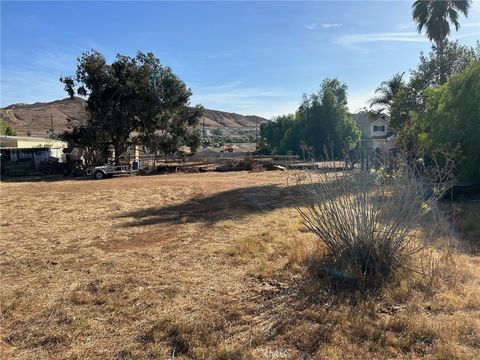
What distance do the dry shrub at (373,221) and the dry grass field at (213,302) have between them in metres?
0.33

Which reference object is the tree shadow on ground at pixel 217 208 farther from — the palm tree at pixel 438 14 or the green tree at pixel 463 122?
the palm tree at pixel 438 14

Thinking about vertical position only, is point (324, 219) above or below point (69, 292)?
above

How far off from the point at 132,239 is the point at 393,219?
17.8ft

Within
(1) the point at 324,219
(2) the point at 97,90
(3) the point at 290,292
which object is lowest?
(3) the point at 290,292

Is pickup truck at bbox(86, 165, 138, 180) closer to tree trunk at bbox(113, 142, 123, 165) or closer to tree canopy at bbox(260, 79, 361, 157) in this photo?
tree trunk at bbox(113, 142, 123, 165)

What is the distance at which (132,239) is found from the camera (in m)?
8.12

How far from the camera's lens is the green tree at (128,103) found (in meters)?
27.8

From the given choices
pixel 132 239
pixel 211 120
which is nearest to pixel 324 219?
pixel 132 239

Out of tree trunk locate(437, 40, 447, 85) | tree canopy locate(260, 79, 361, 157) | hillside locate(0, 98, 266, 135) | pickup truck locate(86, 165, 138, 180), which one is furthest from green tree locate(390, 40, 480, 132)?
hillside locate(0, 98, 266, 135)

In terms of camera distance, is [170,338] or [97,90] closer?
[170,338]

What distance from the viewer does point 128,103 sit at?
28359 mm

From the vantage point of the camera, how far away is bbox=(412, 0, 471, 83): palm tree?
24.3 metres

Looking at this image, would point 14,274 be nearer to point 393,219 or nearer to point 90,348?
point 90,348

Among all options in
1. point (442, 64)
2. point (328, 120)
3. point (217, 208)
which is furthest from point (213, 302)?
point (328, 120)
